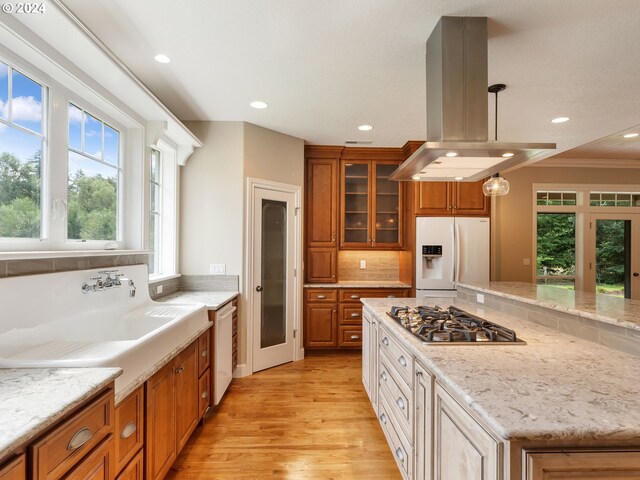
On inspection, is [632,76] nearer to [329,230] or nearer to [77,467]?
[329,230]

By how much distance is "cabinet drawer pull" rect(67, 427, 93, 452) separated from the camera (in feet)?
3.51

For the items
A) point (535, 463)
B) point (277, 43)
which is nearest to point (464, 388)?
point (535, 463)

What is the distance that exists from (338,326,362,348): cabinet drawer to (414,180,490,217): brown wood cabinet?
169 centimetres

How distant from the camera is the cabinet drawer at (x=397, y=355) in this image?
1.72 meters

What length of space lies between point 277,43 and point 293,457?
270 centimetres

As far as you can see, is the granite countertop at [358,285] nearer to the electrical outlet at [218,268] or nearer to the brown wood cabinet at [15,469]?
the electrical outlet at [218,268]

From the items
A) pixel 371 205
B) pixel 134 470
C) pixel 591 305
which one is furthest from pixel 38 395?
pixel 371 205

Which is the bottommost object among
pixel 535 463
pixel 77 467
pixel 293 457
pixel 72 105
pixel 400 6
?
pixel 293 457

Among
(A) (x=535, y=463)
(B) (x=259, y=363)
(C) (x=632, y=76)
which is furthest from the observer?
Answer: (B) (x=259, y=363)

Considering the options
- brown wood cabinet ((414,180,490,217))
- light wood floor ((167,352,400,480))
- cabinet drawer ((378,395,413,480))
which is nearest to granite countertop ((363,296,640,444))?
cabinet drawer ((378,395,413,480))

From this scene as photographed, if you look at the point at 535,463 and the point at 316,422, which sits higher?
the point at 535,463

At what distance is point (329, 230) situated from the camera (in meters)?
4.44

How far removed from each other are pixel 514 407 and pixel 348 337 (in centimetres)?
338

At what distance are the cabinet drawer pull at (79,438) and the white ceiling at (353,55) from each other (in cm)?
204
